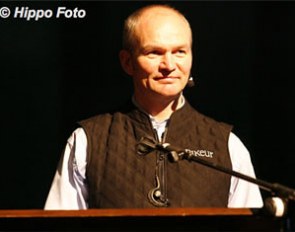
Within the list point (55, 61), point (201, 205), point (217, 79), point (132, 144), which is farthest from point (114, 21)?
point (201, 205)

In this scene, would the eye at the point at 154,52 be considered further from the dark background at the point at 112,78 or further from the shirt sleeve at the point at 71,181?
the dark background at the point at 112,78

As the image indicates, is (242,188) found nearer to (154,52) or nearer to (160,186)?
(160,186)

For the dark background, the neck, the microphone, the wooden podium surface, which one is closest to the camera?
the wooden podium surface

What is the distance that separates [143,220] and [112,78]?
135 cm

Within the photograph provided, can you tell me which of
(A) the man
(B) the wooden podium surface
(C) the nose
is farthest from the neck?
(B) the wooden podium surface

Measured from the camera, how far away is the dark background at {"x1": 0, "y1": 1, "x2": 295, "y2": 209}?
103 inches

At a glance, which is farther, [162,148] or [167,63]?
[167,63]

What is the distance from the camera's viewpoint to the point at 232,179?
2092 mm

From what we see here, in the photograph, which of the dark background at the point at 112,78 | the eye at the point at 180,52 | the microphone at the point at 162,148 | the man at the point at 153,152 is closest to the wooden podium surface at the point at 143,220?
the microphone at the point at 162,148

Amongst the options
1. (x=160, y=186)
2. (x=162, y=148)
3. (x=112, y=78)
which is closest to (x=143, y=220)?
(x=162, y=148)

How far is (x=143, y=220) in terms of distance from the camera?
1.36 metres

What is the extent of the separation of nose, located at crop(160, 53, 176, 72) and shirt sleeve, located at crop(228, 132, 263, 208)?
335mm

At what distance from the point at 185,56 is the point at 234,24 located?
741 mm

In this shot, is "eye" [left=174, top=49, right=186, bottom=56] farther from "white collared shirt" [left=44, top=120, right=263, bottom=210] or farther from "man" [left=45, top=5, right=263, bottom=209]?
"white collared shirt" [left=44, top=120, right=263, bottom=210]
